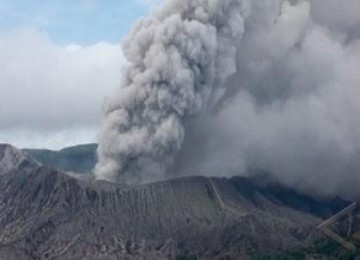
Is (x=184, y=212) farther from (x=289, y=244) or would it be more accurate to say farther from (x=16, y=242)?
(x=16, y=242)

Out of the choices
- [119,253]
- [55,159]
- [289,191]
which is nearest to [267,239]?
[119,253]

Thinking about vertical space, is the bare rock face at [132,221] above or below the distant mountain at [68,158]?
below

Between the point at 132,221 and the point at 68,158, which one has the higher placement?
the point at 68,158

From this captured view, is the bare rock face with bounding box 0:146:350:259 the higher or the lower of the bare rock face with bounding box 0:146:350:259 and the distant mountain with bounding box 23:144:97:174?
the lower

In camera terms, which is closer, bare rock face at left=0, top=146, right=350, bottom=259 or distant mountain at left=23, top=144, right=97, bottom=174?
bare rock face at left=0, top=146, right=350, bottom=259

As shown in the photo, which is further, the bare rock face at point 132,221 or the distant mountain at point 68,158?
the distant mountain at point 68,158
